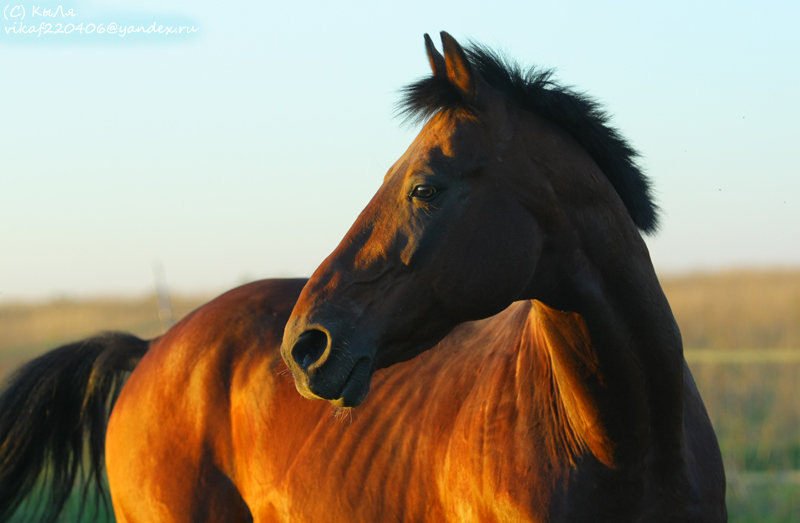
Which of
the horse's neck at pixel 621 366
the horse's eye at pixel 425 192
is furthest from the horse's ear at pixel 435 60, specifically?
the horse's neck at pixel 621 366

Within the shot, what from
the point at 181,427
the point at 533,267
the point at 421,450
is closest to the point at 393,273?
the point at 533,267

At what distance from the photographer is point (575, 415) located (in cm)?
261

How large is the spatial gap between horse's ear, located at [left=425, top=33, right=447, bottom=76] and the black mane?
2cm

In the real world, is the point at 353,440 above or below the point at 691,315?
above

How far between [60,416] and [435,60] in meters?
3.18

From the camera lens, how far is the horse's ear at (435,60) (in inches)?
101

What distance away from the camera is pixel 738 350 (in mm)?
10805

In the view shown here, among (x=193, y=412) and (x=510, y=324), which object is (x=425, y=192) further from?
(x=193, y=412)

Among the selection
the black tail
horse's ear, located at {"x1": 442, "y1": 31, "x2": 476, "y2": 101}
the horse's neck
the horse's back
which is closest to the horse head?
horse's ear, located at {"x1": 442, "y1": 31, "x2": 476, "y2": 101}


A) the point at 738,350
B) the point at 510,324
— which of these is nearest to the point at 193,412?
the point at 510,324

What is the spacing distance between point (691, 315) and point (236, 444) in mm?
9984

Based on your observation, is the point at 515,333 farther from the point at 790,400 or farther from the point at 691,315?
the point at 691,315

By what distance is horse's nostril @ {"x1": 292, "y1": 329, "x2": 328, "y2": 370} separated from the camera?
92.4 inches

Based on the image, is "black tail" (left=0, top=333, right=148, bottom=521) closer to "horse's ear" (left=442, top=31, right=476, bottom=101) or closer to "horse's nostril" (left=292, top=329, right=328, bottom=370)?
"horse's nostril" (left=292, top=329, right=328, bottom=370)
